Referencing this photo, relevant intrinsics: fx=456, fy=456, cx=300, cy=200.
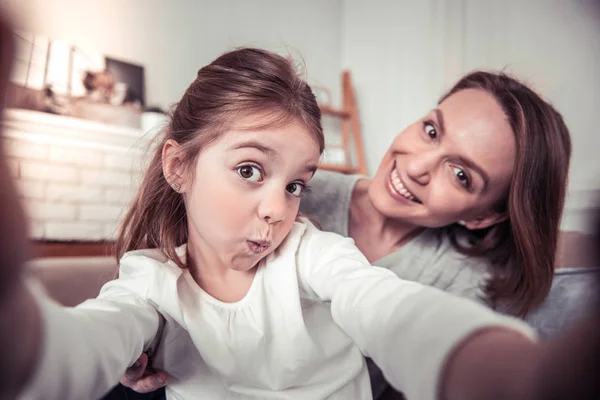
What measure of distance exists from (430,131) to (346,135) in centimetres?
170

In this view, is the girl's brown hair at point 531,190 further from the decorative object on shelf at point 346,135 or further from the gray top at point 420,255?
the decorative object on shelf at point 346,135

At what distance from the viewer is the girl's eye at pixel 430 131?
2.24ft

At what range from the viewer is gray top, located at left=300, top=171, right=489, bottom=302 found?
2.37 feet

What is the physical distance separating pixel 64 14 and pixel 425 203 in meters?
1.67

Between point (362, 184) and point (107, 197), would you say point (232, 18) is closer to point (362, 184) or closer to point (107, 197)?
point (107, 197)

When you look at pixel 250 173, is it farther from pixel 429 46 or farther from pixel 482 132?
pixel 429 46

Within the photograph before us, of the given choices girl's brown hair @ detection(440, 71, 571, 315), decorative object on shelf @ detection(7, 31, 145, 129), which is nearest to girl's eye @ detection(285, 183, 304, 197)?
girl's brown hair @ detection(440, 71, 571, 315)

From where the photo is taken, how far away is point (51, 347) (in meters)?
0.22

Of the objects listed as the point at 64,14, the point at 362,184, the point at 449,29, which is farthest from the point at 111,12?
the point at 362,184

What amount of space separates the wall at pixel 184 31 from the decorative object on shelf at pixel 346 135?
107 mm

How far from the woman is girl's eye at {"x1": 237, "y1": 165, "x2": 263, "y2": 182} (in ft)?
1.01

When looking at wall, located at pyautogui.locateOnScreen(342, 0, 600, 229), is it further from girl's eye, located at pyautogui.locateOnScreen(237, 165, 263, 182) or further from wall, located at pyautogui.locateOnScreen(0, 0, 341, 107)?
girl's eye, located at pyautogui.locateOnScreen(237, 165, 263, 182)

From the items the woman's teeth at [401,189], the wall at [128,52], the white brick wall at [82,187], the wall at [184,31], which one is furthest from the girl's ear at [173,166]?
the wall at [184,31]

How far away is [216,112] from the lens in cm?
46
